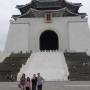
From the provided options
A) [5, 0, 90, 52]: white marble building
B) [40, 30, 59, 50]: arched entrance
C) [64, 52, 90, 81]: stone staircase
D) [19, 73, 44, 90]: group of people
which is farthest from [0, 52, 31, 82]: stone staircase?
[40, 30, 59, 50]: arched entrance

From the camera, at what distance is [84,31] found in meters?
49.4

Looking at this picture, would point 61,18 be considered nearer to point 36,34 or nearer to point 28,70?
point 36,34

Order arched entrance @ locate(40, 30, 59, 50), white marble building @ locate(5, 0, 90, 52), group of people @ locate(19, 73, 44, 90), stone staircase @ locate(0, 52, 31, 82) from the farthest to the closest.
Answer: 1. arched entrance @ locate(40, 30, 59, 50)
2. white marble building @ locate(5, 0, 90, 52)
3. stone staircase @ locate(0, 52, 31, 82)
4. group of people @ locate(19, 73, 44, 90)

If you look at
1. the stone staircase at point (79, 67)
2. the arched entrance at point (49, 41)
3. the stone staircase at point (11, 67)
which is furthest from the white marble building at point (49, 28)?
the stone staircase at point (11, 67)

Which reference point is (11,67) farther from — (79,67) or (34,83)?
(34,83)

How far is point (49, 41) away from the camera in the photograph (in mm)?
53469

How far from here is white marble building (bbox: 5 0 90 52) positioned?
4928 centimetres

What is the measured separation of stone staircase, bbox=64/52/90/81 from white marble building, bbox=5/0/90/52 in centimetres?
1058

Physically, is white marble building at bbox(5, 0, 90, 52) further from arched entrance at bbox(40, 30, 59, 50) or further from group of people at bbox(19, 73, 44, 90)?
group of people at bbox(19, 73, 44, 90)

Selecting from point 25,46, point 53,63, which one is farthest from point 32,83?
point 25,46

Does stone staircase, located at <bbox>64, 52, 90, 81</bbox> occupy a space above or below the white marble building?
below

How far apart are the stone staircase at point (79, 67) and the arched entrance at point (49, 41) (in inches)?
522

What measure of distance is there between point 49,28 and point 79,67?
20.1 m

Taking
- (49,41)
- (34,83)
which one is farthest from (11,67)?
(49,41)
